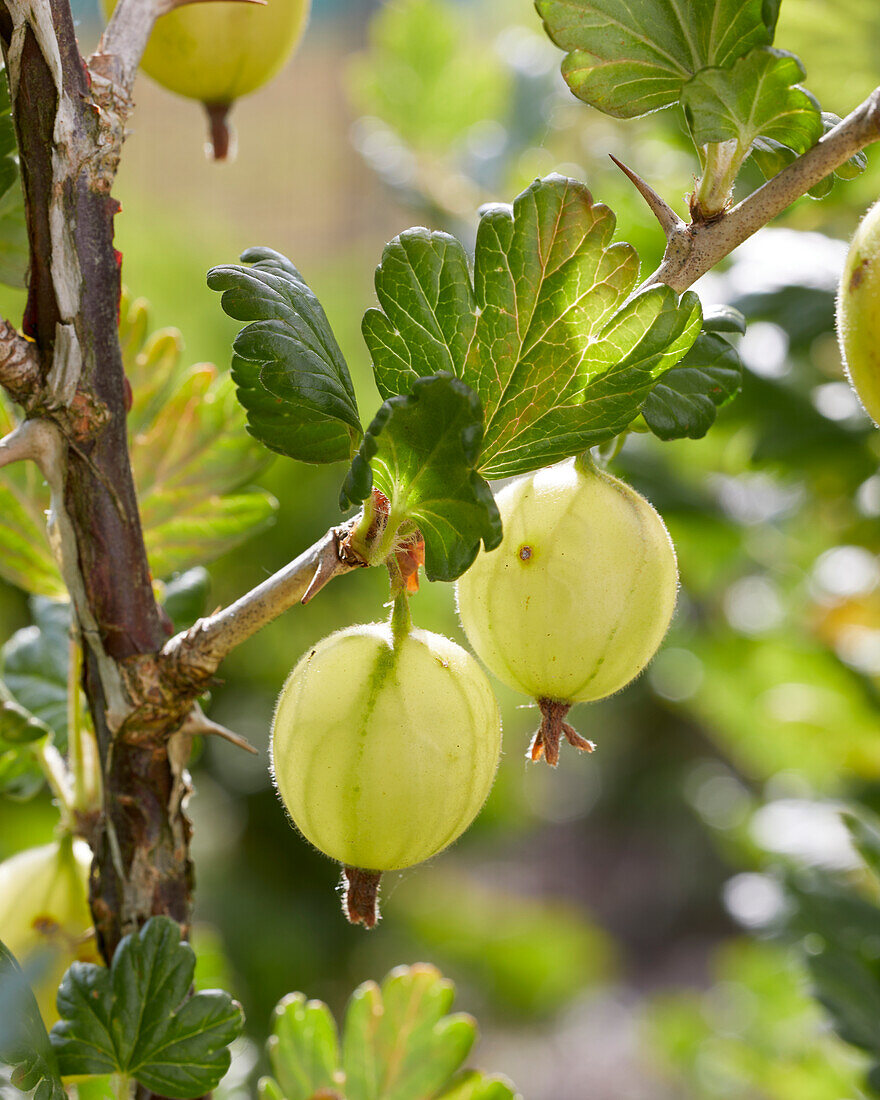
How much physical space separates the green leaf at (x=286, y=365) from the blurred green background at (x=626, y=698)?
150mm

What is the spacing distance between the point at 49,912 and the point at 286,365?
234 mm

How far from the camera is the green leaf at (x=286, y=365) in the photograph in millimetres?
292

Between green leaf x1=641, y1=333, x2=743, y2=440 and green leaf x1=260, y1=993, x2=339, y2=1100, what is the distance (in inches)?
10.8

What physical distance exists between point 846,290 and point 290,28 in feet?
0.87

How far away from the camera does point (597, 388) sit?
0.96ft

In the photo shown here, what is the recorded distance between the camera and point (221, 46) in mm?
416

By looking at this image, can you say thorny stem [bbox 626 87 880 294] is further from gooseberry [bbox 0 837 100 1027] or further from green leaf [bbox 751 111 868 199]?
gooseberry [bbox 0 837 100 1027]

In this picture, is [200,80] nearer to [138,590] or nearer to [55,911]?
[138,590]

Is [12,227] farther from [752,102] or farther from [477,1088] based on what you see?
[477,1088]

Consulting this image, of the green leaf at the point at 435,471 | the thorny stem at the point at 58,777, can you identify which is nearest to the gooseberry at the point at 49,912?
the thorny stem at the point at 58,777

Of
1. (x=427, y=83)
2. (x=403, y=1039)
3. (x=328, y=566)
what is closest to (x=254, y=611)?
(x=328, y=566)

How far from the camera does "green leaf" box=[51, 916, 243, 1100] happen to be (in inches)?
13.3

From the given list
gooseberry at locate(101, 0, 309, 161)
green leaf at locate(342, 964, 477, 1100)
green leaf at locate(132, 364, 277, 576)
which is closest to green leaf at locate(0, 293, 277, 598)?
green leaf at locate(132, 364, 277, 576)

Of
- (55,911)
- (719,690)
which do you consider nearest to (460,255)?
(55,911)
